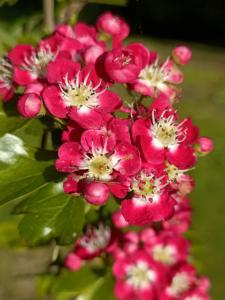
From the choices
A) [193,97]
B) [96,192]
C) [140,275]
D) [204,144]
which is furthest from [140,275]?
[193,97]

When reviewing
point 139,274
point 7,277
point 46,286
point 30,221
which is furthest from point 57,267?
point 7,277

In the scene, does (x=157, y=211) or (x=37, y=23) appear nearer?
(x=157, y=211)

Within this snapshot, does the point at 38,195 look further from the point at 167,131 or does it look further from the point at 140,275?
the point at 140,275

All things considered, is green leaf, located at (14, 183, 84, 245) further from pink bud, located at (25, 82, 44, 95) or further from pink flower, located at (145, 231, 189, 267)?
pink flower, located at (145, 231, 189, 267)

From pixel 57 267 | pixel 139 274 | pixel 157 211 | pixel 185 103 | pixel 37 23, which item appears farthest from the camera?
pixel 185 103

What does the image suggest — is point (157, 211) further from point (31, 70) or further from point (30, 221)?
point (31, 70)

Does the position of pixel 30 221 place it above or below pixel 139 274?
above

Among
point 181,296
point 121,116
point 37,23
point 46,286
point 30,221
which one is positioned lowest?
point 46,286
